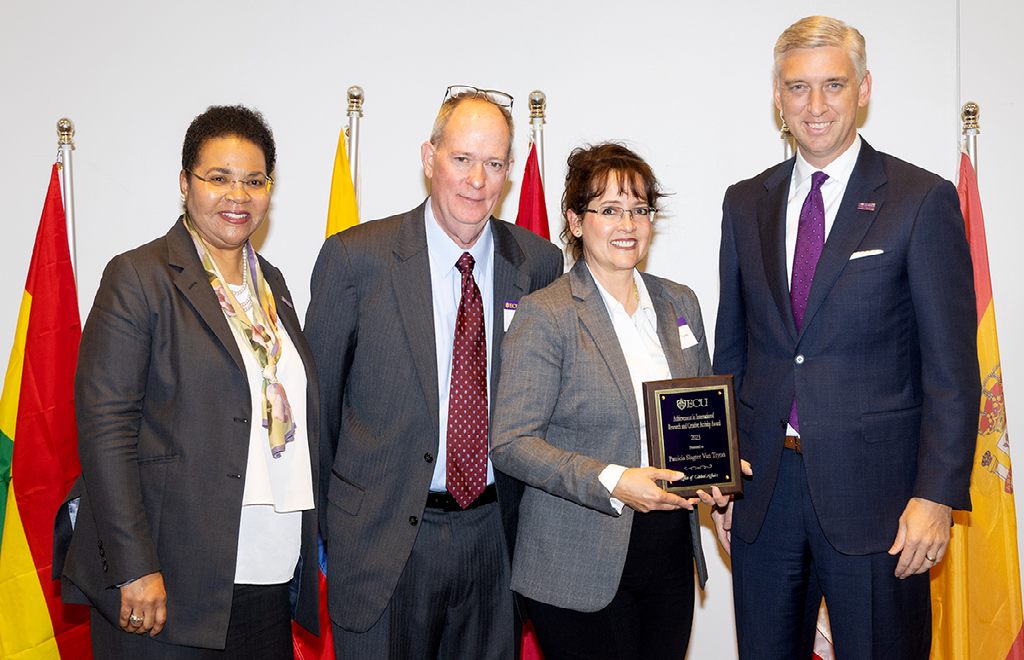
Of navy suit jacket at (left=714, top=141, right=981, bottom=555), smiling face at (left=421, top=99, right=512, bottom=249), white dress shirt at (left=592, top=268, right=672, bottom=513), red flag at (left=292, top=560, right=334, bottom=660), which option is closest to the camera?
navy suit jacket at (left=714, top=141, right=981, bottom=555)

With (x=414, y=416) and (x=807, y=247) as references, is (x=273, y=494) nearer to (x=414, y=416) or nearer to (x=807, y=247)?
(x=414, y=416)

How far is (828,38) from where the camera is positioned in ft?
7.86

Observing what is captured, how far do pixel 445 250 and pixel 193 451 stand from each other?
981 millimetres

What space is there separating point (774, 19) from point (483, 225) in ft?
7.43

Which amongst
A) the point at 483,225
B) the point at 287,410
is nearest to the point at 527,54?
the point at 483,225

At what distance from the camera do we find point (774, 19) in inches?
156

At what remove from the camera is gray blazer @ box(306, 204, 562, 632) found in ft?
7.93

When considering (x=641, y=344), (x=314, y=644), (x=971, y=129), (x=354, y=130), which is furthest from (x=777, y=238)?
(x=314, y=644)

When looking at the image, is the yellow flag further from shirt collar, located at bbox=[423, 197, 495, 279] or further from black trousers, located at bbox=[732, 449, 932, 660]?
black trousers, located at bbox=[732, 449, 932, 660]

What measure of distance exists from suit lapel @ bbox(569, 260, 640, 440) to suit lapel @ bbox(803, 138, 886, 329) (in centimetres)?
54

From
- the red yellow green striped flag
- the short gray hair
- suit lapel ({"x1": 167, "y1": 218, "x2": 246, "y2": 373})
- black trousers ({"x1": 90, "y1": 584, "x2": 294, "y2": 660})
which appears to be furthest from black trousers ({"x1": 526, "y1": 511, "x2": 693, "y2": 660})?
the red yellow green striped flag

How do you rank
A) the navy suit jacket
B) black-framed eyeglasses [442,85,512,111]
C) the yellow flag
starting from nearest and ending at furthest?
the navy suit jacket → black-framed eyeglasses [442,85,512,111] → the yellow flag

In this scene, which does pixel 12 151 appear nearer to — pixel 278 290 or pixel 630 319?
pixel 278 290

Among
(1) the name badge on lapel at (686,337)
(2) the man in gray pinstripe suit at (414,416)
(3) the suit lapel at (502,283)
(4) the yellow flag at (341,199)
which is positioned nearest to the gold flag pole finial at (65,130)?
(4) the yellow flag at (341,199)
